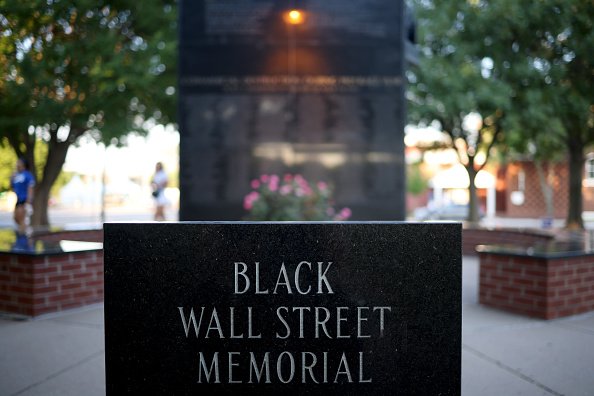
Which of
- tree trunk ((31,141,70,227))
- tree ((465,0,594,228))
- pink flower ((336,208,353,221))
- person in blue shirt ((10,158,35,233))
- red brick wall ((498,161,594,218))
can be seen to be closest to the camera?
pink flower ((336,208,353,221))

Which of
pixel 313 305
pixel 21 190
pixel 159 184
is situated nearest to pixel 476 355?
pixel 313 305

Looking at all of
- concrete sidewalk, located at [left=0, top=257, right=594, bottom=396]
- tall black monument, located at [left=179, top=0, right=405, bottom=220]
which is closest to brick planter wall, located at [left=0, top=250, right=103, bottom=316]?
concrete sidewalk, located at [left=0, top=257, right=594, bottom=396]

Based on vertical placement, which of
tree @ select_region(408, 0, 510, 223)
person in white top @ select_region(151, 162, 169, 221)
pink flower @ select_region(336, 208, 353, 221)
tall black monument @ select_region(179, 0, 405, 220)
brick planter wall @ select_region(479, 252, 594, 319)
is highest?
tree @ select_region(408, 0, 510, 223)

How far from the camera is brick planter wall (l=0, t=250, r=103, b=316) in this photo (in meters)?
4.80

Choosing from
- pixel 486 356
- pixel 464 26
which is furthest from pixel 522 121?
pixel 486 356

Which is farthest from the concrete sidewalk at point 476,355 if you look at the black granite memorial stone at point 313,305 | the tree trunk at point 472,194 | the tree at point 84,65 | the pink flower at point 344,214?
the tree trunk at point 472,194

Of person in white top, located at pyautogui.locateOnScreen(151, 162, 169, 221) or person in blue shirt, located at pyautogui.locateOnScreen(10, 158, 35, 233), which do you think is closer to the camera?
person in blue shirt, located at pyautogui.locateOnScreen(10, 158, 35, 233)

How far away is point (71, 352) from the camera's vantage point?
3852mm

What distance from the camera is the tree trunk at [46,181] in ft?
51.1

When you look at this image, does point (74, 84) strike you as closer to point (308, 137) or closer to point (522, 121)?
point (308, 137)

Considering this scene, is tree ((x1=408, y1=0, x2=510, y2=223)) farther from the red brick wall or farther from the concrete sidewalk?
the red brick wall

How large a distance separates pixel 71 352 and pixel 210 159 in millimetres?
5395

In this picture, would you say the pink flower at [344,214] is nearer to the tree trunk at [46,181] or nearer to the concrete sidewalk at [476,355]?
the concrete sidewalk at [476,355]

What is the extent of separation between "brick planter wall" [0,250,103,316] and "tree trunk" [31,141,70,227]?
11.7 metres
